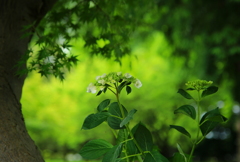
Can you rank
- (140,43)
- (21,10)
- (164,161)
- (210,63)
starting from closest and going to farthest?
(164,161)
(21,10)
(210,63)
(140,43)

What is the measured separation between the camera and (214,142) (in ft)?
57.5

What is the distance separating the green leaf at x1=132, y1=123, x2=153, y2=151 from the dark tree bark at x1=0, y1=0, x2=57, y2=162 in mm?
630

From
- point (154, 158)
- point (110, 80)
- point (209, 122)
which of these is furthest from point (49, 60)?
point (209, 122)

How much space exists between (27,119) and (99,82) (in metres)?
8.41

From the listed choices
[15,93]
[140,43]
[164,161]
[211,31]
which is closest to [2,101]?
[15,93]

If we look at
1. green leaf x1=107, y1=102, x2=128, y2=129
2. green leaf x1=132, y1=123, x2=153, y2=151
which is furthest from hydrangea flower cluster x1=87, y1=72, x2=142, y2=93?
green leaf x1=132, y1=123, x2=153, y2=151

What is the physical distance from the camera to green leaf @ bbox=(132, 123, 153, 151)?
5.58 ft

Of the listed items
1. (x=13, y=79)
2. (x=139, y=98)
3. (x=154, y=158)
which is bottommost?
(x=154, y=158)

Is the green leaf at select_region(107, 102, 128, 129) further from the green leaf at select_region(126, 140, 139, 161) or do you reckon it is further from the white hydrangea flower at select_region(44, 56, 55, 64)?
the white hydrangea flower at select_region(44, 56, 55, 64)

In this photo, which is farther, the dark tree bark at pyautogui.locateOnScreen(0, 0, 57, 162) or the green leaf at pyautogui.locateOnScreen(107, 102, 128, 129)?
the dark tree bark at pyautogui.locateOnScreen(0, 0, 57, 162)

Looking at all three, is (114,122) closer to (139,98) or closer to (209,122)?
(209,122)

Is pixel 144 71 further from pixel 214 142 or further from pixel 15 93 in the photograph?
pixel 214 142

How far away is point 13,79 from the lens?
7.03ft

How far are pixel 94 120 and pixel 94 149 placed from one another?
183mm
